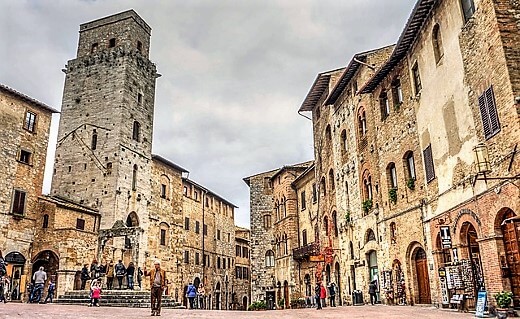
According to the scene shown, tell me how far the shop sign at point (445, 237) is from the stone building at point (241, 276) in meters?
41.0

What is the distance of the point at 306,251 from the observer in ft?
110

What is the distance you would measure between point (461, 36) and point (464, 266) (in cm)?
766

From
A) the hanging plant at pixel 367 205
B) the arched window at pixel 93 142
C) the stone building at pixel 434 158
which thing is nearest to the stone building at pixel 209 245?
the arched window at pixel 93 142

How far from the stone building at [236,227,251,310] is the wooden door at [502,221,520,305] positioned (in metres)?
44.0

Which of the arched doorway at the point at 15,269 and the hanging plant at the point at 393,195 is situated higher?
the hanging plant at the point at 393,195

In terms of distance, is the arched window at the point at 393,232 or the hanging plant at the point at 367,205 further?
the hanging plant at the point at 367,205

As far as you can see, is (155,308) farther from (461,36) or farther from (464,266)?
(461,36)

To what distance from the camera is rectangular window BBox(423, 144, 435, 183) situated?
17.9 metres

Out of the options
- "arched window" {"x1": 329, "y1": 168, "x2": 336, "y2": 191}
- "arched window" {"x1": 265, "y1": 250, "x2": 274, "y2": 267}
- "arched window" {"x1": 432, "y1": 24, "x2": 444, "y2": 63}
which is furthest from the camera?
"arched window" {"x1": 265, "y1": 250, "x2": 274, "y2": 267}

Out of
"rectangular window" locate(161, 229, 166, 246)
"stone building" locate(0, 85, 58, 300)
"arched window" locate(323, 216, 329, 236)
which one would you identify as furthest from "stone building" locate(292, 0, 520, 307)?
"stone building" locate(0, 85, 58, 300)

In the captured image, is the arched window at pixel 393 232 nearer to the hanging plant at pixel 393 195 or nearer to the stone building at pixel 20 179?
the hanging plant at pixel 393 195

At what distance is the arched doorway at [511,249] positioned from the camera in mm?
12453

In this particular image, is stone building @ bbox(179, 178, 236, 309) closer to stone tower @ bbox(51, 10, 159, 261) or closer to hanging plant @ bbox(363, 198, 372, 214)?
stone tower @ bbox(51, 10, 159, 261)

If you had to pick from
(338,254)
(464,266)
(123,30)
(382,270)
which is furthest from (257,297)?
(464,266)
